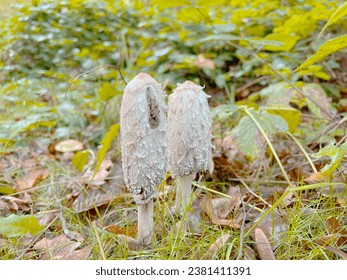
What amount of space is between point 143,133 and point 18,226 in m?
0.47

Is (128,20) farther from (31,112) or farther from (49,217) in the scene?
(49,217)

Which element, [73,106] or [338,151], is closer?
[338,151]

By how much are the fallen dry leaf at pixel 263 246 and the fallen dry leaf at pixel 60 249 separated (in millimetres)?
456

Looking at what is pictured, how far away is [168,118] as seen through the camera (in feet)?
3.89

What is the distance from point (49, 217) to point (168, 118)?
0.60m

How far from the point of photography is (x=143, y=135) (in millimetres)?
1056

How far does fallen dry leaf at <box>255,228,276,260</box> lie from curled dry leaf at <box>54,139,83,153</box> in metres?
1.41

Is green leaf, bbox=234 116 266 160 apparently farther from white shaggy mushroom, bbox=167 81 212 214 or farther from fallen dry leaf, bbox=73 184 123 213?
fallen dry leaf, bbox=73 184 123 213

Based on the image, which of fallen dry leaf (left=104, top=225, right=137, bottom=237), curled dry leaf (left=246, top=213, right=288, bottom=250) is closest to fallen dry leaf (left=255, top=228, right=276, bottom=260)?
curled dry leaf (left=246, top=213, right=288, bottom=250)

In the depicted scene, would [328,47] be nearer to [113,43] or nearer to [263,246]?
[263,246]

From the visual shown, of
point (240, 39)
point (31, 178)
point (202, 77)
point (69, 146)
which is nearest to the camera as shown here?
point (240, 39)

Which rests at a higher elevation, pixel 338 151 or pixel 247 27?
pixel 338 151

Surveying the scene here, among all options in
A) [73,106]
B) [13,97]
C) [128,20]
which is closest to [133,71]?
[73,106]

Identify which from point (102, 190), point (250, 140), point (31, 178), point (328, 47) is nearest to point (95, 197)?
point (102, 190)
